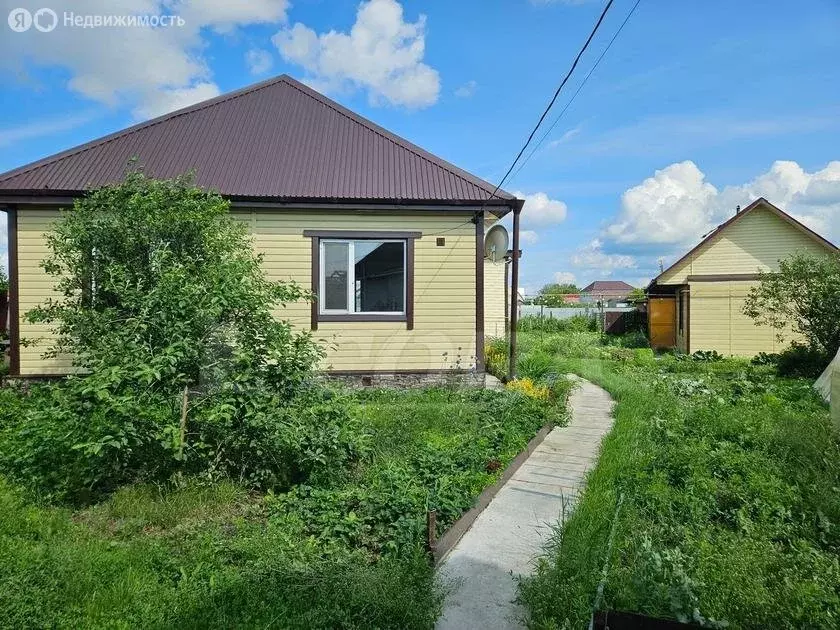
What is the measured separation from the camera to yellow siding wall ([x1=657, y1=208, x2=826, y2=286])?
54.3ft

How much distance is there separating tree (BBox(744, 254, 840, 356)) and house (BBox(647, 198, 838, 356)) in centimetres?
371

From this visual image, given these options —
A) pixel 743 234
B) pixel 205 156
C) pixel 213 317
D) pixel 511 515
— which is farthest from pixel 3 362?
pixel 743 234

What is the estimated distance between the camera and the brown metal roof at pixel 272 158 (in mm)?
8633

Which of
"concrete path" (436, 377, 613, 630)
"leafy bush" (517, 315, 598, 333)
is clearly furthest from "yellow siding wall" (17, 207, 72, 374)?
"leafy bush" (517, 315, 598, 333)

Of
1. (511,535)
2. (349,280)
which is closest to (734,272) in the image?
(349,280)

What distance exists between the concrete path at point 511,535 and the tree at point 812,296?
26.9 feet

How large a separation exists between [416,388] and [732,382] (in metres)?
5.69

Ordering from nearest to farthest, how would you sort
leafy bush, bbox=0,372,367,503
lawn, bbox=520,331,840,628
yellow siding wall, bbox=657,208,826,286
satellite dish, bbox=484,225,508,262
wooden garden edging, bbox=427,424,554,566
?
lawn, bbox=520,331,840,628 → wooden garden edging, bbox=427,424,554,566 → leafy bush, bbox=0,372,367,503 → satellite dish, bbox=484,225,508,262 → yellow siding wall, bbox=657,208,826,286

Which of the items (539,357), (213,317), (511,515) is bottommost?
(511,515)

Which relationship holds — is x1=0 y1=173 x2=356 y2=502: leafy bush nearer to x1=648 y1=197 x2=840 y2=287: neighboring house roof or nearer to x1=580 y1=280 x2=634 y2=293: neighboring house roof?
x1=648 y1=197 x2=840 y2=287: neighboring house roof

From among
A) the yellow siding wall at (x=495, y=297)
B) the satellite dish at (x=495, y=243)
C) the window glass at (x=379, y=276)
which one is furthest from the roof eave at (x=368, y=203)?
the yellow siding wall at (x=495, y=297)

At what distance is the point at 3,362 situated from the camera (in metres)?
10.9

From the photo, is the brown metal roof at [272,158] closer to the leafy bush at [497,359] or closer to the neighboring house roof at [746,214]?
the leafy bush at [497,359]

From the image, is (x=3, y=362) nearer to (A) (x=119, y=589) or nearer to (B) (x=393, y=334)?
(B) (x=393, y=334)
